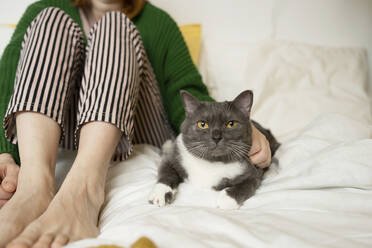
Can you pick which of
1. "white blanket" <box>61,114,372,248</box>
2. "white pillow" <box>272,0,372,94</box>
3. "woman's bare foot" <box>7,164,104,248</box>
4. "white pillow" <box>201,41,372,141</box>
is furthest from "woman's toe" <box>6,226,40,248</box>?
"white pillow" <box>272,0,372,94</box>

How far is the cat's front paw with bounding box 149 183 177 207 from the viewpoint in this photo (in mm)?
881

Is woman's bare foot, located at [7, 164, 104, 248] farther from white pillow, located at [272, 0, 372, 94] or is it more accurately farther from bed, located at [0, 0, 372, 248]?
white pillow, located at [272, 0, 372, 94]

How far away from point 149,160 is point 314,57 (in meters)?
1.13

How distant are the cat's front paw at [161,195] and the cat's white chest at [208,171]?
0.42 feet

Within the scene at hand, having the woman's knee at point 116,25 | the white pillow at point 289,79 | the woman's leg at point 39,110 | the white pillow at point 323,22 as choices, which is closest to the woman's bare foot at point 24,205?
the woman's leg at point 39,110

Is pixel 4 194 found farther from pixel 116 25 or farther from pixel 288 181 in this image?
pixel 288 181

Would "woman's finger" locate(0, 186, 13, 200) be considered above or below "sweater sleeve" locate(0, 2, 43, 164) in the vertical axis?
below

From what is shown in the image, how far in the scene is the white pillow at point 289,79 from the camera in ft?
5.10

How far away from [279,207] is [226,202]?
0.15 metres

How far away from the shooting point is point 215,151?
101 cm

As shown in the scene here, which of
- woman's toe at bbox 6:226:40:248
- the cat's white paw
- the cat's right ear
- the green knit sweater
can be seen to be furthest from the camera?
the green knit sweater

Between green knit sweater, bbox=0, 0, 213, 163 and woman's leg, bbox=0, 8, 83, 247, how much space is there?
0.92 feet

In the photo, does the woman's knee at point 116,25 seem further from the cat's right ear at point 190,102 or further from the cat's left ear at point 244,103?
the cat's left ear at point 244,103

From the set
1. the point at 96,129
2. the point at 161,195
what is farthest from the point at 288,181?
the point at 96,129
